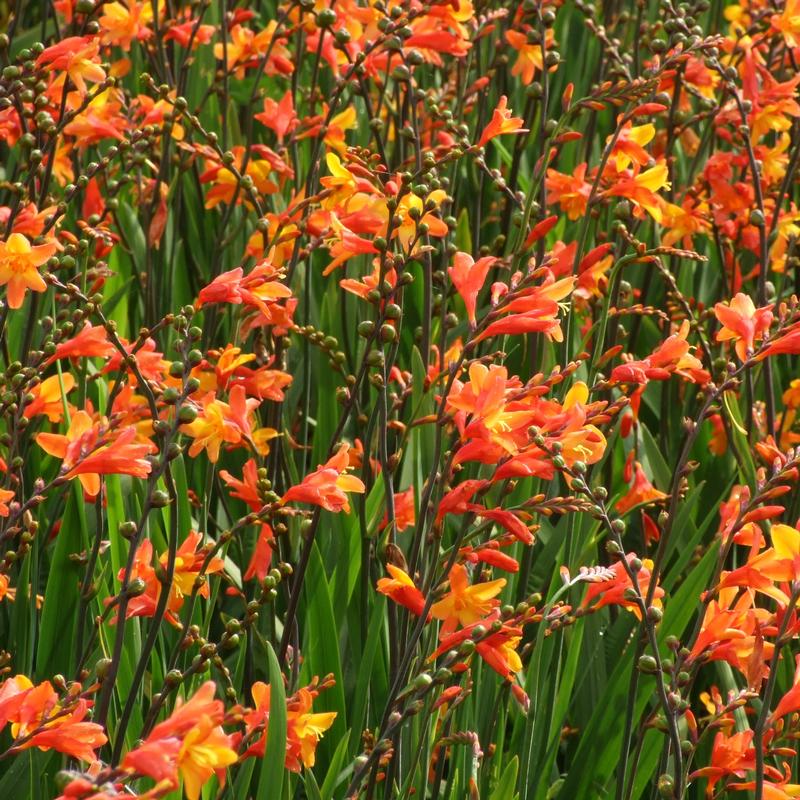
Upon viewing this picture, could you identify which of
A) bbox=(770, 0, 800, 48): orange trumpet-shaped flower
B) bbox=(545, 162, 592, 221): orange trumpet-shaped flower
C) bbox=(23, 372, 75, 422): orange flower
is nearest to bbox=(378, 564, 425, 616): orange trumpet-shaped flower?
bbox=(23, 372, 75, 422): orange flower

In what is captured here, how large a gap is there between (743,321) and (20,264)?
1079 millimetres

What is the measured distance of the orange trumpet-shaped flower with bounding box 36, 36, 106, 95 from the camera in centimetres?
246

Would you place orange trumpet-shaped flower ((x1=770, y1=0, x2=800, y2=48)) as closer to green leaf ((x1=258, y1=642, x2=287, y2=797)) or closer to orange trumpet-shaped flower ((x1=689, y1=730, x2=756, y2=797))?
orange trumpet-shaped flower ((x1=689, y1=730, x2=756, y2=797))

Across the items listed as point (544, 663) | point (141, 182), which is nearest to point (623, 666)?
point (544, 663)

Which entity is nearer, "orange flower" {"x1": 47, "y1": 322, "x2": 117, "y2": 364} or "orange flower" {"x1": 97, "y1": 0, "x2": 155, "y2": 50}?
"orange flower" {"x1": 47, "y1": 322, "x2": 117, "y2": 364}

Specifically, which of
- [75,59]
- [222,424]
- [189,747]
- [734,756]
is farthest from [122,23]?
[189,747]

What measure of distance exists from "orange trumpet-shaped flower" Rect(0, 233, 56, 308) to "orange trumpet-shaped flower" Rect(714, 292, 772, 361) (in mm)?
991

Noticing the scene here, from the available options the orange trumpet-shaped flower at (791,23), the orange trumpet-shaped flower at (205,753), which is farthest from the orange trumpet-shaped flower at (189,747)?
the orange trumpet-shaped flower at (791,23)

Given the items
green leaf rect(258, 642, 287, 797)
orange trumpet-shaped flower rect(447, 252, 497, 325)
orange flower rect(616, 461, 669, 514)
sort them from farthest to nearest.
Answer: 1. orange flower rect(616, 461, 669, 514)
2. orange trumpet-shaped flower rect(447, 252, 497, 325)
3. green leaf rect(258, 642, 287, 797)

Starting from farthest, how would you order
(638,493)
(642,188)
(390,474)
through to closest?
1. (638,493)
2. (642,188)
3. (390,474)

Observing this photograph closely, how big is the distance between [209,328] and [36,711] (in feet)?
4.32

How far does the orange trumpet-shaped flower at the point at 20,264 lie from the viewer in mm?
2008

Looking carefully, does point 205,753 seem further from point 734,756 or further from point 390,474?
point 734,756

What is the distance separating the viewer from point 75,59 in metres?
2.51
